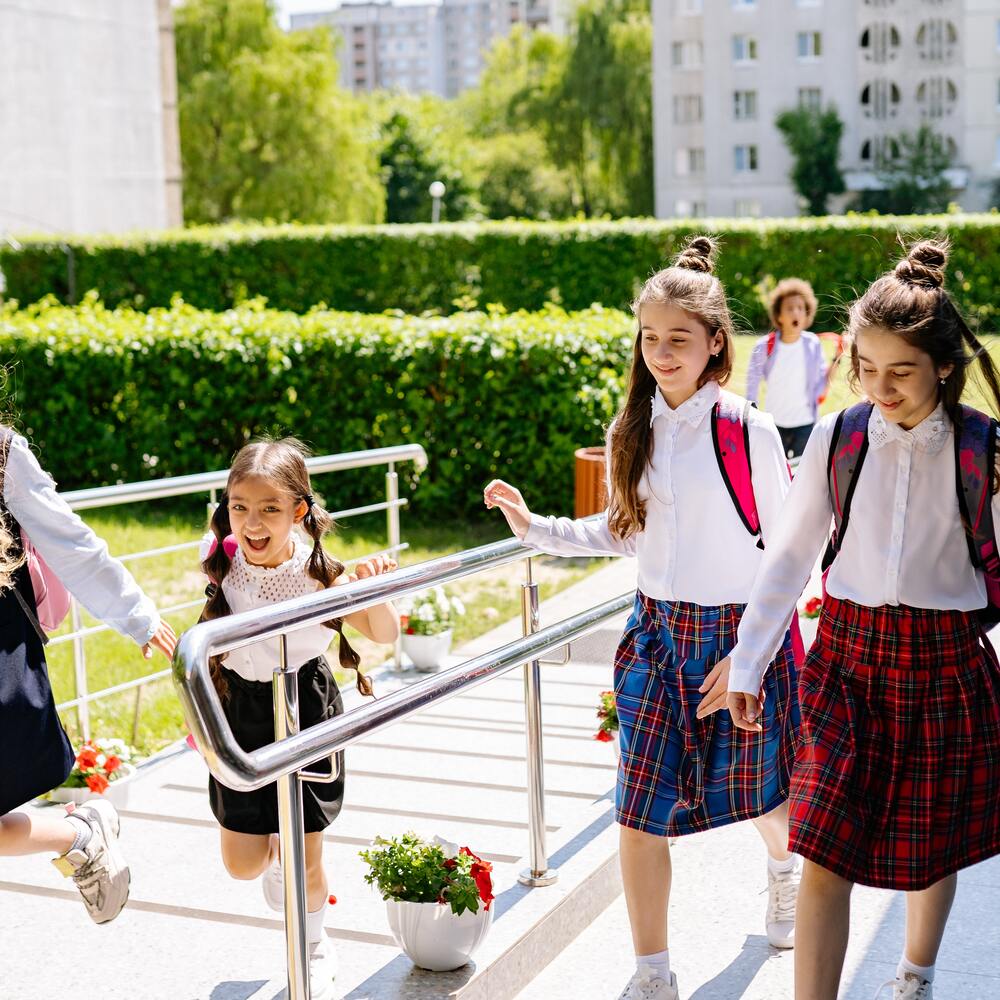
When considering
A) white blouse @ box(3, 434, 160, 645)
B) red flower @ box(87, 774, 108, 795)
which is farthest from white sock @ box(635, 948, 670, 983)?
red flower @ box(87, 774, 108, 795)

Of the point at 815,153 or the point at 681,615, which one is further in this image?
the point at 815,153

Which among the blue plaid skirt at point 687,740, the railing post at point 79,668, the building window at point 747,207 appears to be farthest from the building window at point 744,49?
the blue plaid skirt at point 687,740

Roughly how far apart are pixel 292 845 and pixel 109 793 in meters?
2.02

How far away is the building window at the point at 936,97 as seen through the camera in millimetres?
56812

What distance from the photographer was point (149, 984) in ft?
10.4

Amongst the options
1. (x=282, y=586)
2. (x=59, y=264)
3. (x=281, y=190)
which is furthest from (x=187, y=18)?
(x=282, y=586)

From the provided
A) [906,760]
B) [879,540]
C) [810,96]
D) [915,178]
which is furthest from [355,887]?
[810,96]

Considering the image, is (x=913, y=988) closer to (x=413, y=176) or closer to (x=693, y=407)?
(x=693, y=407)

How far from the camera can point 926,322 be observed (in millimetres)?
2648

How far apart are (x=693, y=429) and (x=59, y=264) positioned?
689 inches

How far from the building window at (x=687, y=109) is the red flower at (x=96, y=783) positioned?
5956 centimetres

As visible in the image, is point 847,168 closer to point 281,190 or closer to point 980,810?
point 281,190

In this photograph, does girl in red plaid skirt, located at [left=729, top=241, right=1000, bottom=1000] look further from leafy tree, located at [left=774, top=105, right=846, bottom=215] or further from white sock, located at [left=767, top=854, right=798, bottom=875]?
leafy tree, located at [left=774, top=105, right=846, bottom=215]

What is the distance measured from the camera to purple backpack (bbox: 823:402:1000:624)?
2.63 m
